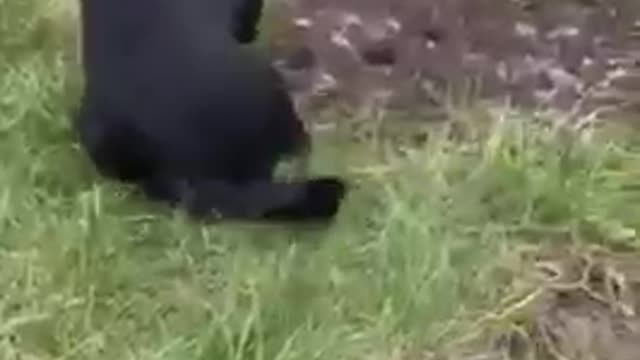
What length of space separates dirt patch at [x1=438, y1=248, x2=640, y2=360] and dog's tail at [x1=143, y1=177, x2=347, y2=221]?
0.36m

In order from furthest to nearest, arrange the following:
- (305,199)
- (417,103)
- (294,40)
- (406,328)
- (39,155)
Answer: (294,40), (417,103), (39,155), (305,199), (406,328)

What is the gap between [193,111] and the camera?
10.7 ft

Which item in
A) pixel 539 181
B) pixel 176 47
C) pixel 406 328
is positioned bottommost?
pixel 406 328

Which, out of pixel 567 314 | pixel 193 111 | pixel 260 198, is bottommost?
pixel 567 314

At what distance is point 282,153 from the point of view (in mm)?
3336

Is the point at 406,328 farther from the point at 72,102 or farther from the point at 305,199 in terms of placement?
the point at 72,102

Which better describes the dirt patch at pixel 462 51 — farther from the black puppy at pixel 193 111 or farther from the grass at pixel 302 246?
the black puppy at pixel 193 111

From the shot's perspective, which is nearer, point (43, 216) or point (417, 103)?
point (43, 216)

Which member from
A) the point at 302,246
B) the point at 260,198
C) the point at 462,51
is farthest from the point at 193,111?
the point at 462,51

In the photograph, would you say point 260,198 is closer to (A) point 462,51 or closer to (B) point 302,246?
(B) point 302,246

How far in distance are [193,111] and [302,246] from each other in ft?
1.02

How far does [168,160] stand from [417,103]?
64 cm

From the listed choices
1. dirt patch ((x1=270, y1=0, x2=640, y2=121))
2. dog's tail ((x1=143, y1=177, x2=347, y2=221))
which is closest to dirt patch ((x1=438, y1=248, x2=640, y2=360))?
dog's tail ((x1=143, y1=177, x2=347, y2=221))

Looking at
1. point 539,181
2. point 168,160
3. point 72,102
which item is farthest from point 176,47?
point 539,181
